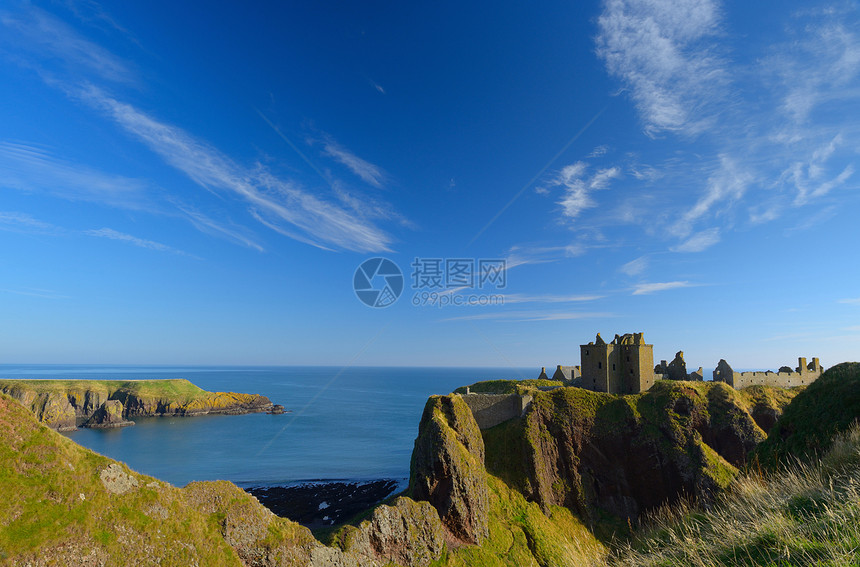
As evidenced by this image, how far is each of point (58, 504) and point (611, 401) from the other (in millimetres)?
57632

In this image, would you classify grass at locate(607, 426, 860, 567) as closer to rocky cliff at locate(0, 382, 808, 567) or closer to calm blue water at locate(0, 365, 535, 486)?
rocky cliff at locate(0, 382, 808, 567)

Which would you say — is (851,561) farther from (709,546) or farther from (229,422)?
(229,422)

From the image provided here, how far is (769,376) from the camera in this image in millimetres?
63031

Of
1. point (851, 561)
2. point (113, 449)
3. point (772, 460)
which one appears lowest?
point (113, 449)

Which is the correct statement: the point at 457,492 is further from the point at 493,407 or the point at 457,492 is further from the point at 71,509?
the point at 71,509

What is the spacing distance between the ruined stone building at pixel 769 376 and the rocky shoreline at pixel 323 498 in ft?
195

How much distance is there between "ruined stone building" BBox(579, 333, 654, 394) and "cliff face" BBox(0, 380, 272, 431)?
505ft

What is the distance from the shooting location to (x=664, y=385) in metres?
56.6

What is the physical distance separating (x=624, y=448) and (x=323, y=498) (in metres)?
51.3

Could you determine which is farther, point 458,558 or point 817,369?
point 817,369

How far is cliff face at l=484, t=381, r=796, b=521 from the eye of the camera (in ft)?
163

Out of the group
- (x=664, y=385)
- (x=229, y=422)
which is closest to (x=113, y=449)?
(x=229, y=422)

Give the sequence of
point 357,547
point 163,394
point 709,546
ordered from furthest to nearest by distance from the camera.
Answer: point 163,394, point 357,547, point 709,546

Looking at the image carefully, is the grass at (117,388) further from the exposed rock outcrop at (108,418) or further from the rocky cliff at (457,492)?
the rocky cliff at (457,492)
